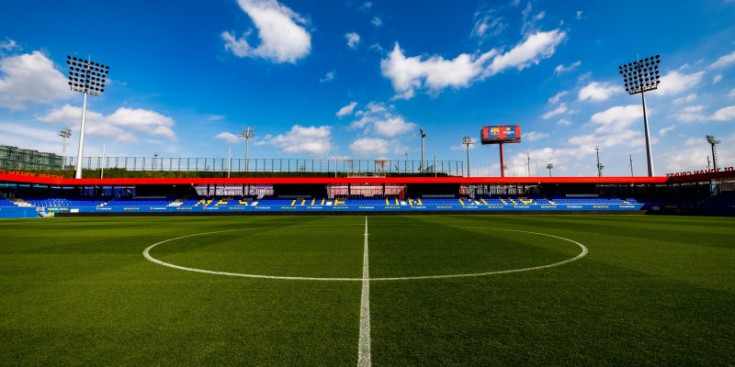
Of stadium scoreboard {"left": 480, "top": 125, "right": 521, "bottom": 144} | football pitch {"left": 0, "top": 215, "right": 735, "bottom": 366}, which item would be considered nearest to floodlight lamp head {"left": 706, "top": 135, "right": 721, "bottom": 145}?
stadium scoreboard {"left": 480, "top": 125, "right": 521, "bottom": 144}

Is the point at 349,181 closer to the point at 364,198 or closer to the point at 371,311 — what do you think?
the point at 364,198

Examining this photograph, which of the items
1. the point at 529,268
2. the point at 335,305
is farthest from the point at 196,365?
the point at 529,268

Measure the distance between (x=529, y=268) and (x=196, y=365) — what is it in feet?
20.0

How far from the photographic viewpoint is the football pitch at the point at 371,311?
2.82 m

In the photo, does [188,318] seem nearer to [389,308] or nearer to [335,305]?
[335,305]

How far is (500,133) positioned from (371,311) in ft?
188

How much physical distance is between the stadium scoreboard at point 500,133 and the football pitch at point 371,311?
165 feet

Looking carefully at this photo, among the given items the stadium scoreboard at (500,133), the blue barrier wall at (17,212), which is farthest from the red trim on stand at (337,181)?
the stadium scoreboard at (500,133)

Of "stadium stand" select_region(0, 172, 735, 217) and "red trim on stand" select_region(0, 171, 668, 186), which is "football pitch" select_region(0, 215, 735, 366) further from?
"red trim on stand" select_region(0, 171, 668, 186)

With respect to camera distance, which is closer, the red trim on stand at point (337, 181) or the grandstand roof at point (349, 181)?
the grandstand roof at point (349, 181)

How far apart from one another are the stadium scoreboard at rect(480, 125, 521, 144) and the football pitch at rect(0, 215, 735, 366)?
5035 centimetres

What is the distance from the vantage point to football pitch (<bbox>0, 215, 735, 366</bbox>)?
2.82 m

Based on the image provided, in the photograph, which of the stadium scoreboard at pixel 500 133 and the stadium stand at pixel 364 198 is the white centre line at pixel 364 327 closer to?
the stadium stand at pixel 364 198

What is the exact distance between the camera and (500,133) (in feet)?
181
